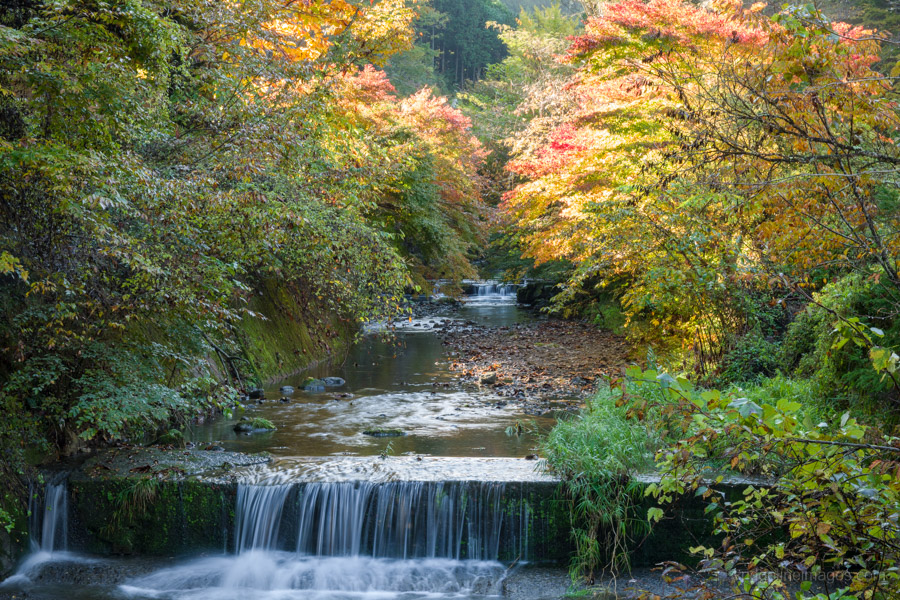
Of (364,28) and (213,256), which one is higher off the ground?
(364,28)

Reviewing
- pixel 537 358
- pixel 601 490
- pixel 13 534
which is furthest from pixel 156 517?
pixel 537 358

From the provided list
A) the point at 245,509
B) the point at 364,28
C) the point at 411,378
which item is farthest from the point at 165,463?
the point at 364,28

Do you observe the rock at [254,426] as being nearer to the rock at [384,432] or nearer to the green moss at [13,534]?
the rock at [384,432]

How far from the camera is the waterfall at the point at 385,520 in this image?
A: 656 cm

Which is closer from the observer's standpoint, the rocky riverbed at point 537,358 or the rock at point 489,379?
the rocky riverbed at point 537,358

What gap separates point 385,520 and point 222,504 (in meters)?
1.62

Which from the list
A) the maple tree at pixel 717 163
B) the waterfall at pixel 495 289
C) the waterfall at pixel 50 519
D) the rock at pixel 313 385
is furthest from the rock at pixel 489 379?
the waterfall at pixel 495 289

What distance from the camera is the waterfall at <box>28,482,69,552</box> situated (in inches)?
262

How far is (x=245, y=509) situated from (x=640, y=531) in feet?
12.4

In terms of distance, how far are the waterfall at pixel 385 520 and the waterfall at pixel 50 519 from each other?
1.71 metres

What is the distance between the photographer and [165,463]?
23.5ft

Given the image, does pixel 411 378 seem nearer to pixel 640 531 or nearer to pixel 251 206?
pixel 251 206

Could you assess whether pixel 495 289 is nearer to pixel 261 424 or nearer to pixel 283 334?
pixel 283 334

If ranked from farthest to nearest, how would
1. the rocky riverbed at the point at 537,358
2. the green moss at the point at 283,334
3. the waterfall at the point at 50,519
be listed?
the green moss at the point at 283,334 < the rocky riverbed at the point at 537,358 < the waterfall at the point at 50,519
